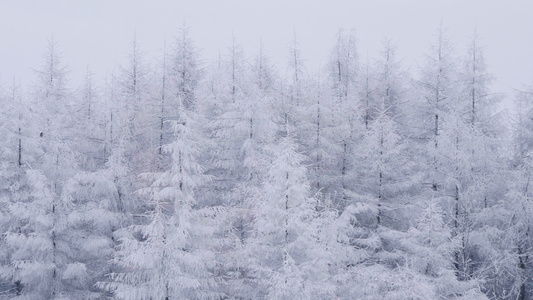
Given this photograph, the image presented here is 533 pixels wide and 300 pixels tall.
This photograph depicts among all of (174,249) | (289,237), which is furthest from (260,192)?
(174,249)

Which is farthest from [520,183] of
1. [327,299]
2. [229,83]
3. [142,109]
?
[142,109]

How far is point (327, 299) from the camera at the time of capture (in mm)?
15438

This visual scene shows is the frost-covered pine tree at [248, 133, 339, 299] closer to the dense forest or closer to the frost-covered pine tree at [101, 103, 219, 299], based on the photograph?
the dense forest

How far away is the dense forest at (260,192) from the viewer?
15383mm

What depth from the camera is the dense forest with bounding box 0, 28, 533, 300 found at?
50.5 ft

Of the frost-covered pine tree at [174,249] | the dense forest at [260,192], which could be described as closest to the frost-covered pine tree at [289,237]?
the dense forest at [260,192]

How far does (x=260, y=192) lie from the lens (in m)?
17.5

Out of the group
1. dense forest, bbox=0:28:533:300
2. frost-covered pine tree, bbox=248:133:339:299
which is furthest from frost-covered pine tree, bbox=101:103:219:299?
frost-covered pine tree, bbox=248:133:339:299

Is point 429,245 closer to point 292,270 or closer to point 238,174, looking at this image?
point 292,270

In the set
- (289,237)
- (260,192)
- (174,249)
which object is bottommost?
(174,249)

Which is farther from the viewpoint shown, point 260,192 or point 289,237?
point 260,192

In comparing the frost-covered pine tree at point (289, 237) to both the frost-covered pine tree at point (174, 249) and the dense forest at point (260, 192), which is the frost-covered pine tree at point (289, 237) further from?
the frost-covered pine tree at point (174, 249)

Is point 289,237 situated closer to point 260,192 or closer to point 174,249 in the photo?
point 260,192

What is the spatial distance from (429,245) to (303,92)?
13.2m
